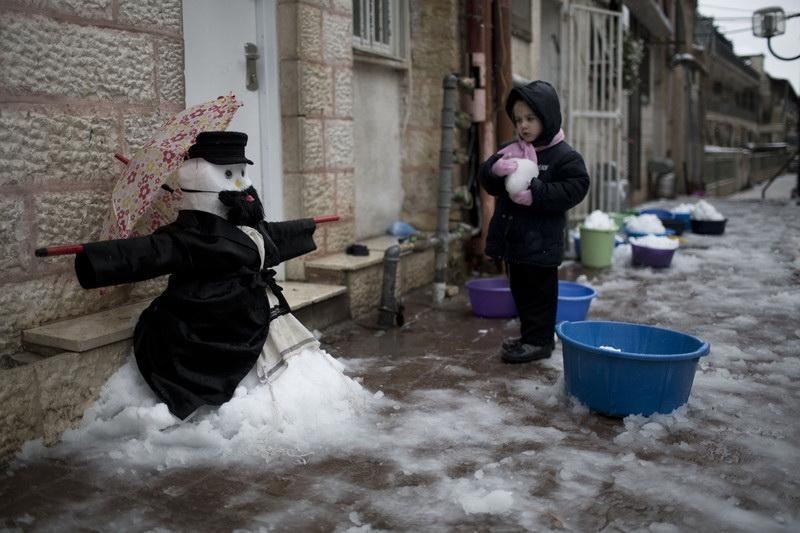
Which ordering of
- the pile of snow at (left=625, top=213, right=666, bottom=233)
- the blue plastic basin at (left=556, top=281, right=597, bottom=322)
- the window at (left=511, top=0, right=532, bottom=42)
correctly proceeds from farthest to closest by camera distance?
the pile of snow at (left=625, top=213, right=666, bottom=233) < the window at (left=511, top=0, right=532, bottom=42) < the blue plastic basin at (left=556, top=281, right=597, bottom=322)

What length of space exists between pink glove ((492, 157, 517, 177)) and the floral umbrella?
1464mm

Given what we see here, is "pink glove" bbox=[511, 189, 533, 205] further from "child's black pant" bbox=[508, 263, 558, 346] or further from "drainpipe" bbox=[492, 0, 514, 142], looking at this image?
"drainpipe" bbox=[492, 0, 514, 142]

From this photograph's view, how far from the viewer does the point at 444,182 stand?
5.30m

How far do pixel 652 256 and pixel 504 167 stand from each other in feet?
11.7

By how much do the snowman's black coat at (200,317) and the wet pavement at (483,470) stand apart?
1.21ft

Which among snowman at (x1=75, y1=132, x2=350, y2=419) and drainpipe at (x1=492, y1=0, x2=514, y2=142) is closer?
snowman at (x1=75, y1=132, x2=350, y2=419)

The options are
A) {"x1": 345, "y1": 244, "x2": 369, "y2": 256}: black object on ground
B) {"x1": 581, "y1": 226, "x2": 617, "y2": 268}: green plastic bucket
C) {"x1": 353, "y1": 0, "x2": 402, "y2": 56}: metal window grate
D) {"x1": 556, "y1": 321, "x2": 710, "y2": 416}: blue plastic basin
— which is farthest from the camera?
{"x1": 581, "y1": 226, "x2": 617, "y2": 268}: green plastic bucket

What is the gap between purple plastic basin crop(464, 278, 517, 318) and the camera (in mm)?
4949

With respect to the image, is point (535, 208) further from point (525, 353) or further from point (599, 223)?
point (599, 223)

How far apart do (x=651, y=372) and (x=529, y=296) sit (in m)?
1.08

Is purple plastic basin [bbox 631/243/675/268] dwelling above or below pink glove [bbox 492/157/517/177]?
below

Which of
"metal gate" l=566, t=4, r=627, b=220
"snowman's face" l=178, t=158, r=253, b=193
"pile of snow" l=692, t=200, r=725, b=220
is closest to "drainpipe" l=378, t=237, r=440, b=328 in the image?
"snowman's face" l=178, t=158, r=253, b=193

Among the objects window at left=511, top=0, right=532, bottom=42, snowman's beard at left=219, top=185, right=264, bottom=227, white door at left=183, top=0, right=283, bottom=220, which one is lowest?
snowman's beard at left=219, top=185, right=264, bottom=227

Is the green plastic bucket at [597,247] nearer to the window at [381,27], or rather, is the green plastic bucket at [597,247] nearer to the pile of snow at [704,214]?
the window at [381,27]
